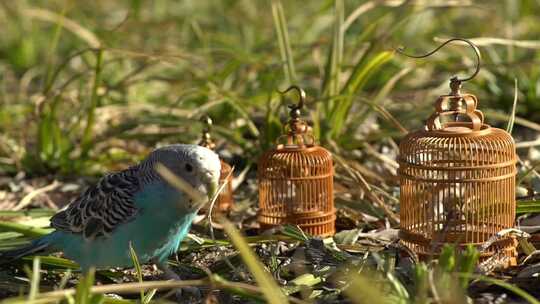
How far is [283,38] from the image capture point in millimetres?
4516

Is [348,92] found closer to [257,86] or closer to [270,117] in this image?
[270,117]

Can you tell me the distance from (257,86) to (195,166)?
7.98ft

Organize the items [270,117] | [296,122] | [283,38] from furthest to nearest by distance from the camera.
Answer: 1. [283,38]
2. [270,117]
3. [296,122]

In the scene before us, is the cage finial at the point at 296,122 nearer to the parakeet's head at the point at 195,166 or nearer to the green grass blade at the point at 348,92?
the green grass blade at the point at 348,92

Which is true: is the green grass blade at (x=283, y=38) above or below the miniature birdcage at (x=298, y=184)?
above

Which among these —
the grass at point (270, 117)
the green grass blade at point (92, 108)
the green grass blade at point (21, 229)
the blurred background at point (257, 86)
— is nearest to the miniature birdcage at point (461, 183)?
the grass at point (270, 117)

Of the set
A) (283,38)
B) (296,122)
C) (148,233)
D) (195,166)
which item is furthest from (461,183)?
(283,38)

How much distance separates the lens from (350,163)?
420cm

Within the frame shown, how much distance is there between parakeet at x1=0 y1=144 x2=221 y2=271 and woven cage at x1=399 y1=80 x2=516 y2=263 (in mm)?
723

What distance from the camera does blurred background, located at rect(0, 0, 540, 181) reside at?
447 cm

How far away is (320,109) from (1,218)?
161cm

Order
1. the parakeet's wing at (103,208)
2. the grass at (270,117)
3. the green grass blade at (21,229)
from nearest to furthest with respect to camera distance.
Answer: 1. the grass at (270,117)
2. the parakeet's wing at (103,208)
3. the green grass blade at (21,229)

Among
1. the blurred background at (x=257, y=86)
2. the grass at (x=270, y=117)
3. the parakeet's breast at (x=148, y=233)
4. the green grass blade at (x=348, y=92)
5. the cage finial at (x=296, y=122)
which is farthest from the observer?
the blurred background at (x=257, y=86)

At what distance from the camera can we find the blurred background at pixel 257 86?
447 cm
